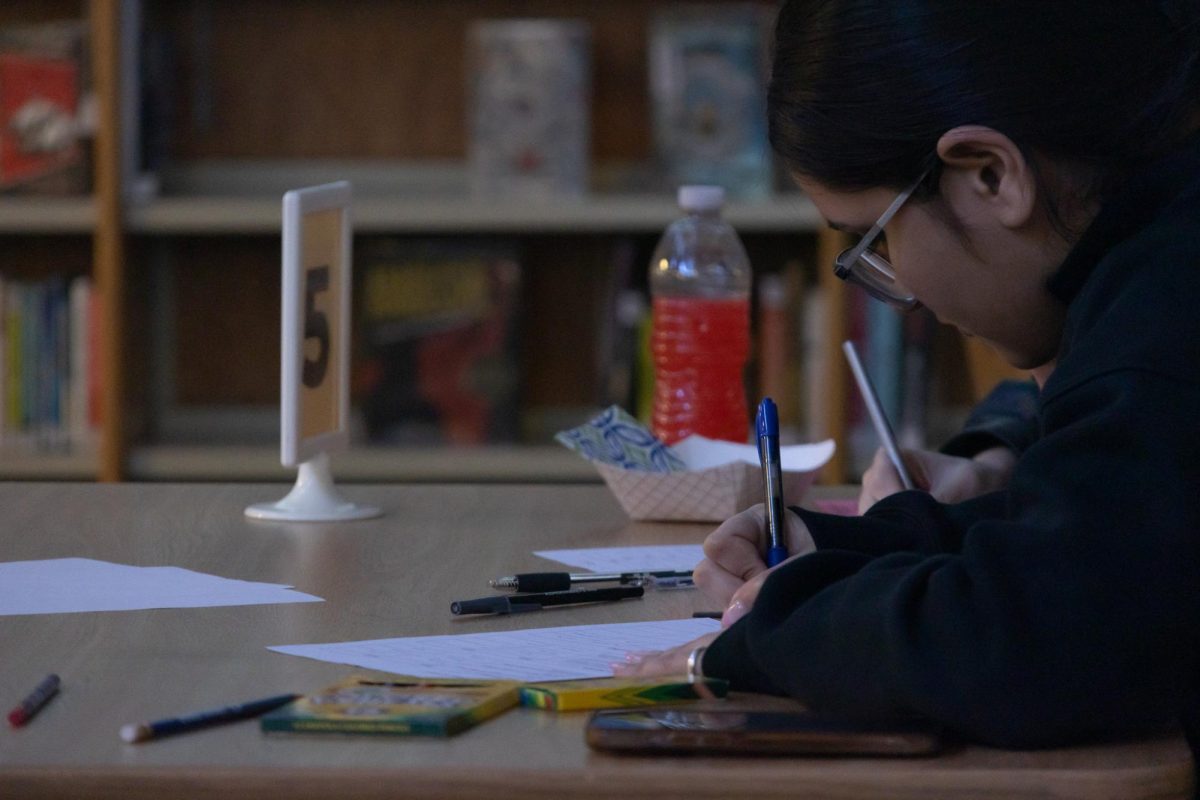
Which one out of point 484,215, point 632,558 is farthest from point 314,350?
point 484,215

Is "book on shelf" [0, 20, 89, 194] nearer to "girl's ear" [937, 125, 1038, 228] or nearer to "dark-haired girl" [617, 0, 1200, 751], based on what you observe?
"dark-haired girl" [617, 0, 1200, 751]

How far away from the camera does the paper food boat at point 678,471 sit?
1.33m

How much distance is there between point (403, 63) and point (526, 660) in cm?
223

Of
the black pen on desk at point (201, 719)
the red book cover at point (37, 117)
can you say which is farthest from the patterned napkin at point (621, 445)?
the red book cover at point (37, 117)

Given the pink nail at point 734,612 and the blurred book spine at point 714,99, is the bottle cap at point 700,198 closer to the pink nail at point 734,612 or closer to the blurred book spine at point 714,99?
the pink nail at point 734,612

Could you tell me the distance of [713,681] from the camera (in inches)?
30.2

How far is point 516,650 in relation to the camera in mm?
874

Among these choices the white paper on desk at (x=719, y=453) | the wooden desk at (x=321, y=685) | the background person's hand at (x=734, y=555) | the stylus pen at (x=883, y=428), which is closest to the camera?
the wooden desk at (x=321, y=685)

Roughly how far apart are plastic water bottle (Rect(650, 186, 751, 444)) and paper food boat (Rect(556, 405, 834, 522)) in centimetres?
12

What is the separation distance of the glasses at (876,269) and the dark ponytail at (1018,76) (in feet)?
0.10

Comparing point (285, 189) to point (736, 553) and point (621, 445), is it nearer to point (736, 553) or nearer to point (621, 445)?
point (621, 445)

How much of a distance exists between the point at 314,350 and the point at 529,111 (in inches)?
55.7

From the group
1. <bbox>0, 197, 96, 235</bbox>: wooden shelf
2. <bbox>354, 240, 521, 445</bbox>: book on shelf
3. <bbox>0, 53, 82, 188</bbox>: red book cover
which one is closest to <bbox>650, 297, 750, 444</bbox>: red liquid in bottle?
<bbox>354, 240, 521, 445</bbox>: book on shelf

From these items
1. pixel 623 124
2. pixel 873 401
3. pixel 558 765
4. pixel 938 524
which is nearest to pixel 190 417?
pixel 623 124
